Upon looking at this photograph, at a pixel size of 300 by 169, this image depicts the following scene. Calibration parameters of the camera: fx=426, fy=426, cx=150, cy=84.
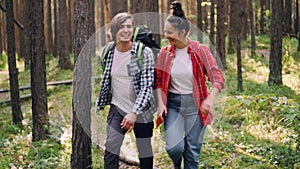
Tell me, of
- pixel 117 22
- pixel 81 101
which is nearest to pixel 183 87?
pixel 117 22

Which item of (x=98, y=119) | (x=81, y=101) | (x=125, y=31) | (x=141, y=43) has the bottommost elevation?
(x=98, y=119)

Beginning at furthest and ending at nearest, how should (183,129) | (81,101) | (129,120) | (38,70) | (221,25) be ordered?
(221,25) < (38,70) < (81,101) < (183,129) < (129,120)

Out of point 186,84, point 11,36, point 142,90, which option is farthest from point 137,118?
point 11,36

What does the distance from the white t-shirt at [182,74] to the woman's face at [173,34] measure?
4.8 inches

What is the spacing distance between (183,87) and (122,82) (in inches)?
25.8

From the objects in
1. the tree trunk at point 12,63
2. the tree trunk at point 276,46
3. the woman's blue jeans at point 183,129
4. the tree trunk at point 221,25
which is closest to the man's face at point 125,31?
the woman's blue jeans at point 183,129

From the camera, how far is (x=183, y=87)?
457cm

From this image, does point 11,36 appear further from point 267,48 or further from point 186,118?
point 267,48

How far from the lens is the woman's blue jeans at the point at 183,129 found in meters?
4.53

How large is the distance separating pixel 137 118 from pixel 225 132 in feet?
11.3

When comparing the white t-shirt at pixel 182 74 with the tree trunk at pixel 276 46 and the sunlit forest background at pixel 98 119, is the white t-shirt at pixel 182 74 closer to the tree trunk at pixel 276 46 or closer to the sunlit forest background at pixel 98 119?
the sunlit forest background at pixel 98 119

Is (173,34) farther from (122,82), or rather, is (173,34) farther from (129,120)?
(129,120)

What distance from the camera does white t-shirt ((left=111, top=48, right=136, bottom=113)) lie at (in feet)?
14.8

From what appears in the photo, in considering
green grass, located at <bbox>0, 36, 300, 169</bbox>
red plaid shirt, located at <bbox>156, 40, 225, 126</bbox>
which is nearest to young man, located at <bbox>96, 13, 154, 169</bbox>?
red plaid shirt, located at <bbox>156, 40, 225, 126</bbox>
